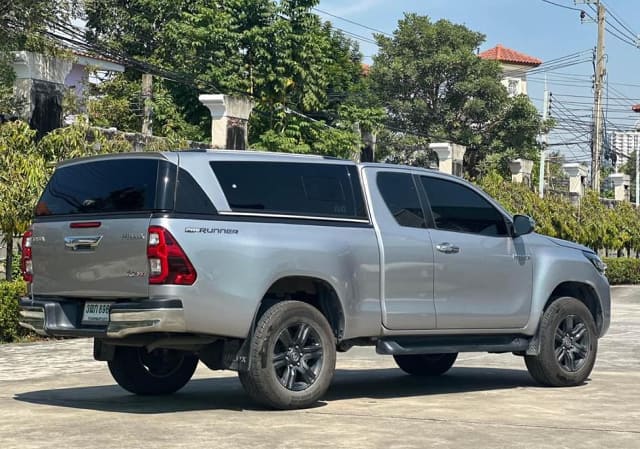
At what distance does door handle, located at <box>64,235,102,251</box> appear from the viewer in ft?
28.2

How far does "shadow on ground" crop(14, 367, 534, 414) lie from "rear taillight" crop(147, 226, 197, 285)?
1232mm

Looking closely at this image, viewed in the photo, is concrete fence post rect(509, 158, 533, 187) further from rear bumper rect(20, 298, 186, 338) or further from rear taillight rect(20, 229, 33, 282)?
rear bumper rect(20, 298, 186, 338)

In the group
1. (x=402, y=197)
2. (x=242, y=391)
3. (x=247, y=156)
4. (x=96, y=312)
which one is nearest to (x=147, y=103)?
(x=242, y=391)

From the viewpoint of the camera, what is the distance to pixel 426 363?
38.9 ft

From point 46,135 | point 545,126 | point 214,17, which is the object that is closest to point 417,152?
point 545,126

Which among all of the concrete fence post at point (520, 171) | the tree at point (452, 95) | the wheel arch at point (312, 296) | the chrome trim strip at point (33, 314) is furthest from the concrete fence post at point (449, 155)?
the chrome trim strip at point (33, 314)

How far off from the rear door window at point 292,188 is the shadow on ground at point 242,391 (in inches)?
61.9

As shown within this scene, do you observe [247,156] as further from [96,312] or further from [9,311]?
[9,311]

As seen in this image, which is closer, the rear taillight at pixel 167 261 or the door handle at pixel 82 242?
the rear taillight at pixel 167 261

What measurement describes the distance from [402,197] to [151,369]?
2656 millimetres

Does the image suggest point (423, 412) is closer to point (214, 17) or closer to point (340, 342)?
point (340, 342)

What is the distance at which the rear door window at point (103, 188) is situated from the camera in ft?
28.3

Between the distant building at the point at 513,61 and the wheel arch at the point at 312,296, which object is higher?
the distant building at the point at 513,61

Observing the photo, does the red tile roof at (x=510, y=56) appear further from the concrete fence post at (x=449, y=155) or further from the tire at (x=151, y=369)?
the tire at (x=151, y=369)
